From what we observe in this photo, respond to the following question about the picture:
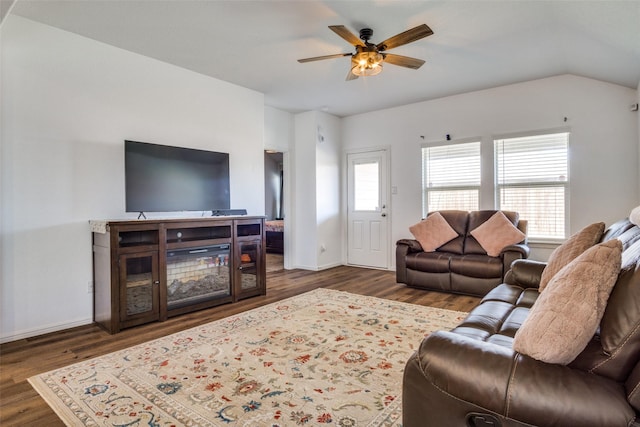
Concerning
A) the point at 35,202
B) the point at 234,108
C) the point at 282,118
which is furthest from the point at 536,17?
the point at 35,202

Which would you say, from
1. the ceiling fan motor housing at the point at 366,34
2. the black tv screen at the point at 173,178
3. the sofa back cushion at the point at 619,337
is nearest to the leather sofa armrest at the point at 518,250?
the ceiling fan motor housing at the point at 366,34

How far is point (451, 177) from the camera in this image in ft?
17.5

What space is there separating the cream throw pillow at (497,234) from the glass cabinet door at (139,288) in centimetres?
378

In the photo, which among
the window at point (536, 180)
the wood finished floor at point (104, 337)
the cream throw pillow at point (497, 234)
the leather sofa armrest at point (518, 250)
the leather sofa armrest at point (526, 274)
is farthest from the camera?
the window at point (536, 180)

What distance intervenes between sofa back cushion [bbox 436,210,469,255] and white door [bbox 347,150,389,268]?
1231mm

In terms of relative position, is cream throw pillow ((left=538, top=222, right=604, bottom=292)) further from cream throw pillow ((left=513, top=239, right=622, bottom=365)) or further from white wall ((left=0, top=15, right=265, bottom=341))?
white wall ((left=0, top=15, right=265, bottom=341))

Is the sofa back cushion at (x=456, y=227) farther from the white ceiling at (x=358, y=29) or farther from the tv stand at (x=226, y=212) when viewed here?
the tv stand at (x=226, y=212)

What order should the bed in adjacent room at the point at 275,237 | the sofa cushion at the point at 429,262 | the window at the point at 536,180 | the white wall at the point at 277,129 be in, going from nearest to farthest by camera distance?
1. the sofa cushion at the point at 429,262
2. the window at the point at 536,180
3. the white wall at the point at 277,129
4. the bed in adjacent room at the point at 275,237

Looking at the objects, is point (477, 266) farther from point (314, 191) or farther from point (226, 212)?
point (226, 212)

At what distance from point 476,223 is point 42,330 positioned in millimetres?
4945

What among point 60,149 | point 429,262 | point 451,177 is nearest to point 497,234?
point 429,262

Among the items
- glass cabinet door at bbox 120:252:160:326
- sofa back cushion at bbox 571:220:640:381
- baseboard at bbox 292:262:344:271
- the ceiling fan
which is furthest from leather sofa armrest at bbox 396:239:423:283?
sofa back cushion at bbox 571:220:640:381

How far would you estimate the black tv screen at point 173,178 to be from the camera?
11.4 feet

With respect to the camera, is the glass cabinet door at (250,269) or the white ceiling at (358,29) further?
the glass cabinet door at (250,269)
